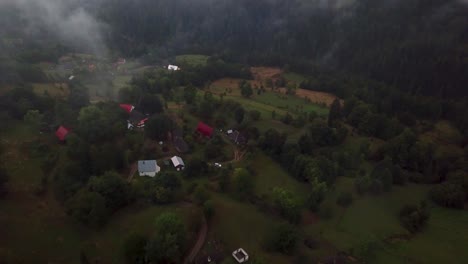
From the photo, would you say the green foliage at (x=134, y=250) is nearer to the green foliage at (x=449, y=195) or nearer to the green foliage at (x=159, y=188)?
the green foliage at (x=159, y=188)

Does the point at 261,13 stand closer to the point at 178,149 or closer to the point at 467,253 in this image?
the point at 178,149

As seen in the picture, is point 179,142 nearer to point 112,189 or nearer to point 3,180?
point 112,189

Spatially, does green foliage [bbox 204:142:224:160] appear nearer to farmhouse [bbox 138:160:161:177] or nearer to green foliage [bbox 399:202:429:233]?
farmhouse [bbox 138:160:161:177]

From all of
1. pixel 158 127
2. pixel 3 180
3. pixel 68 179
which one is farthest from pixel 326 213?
pixel 3 180

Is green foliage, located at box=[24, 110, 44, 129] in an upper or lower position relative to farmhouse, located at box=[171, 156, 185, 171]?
upper

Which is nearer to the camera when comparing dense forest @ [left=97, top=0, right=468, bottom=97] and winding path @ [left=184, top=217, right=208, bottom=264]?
winding path @ [left=184, top=217, right=208, bottom=264]

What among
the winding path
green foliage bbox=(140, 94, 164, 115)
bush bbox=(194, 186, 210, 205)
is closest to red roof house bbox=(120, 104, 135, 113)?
green foliage bbox=(140, 94, 164, 115)

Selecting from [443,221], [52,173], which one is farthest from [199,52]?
[443,221]
